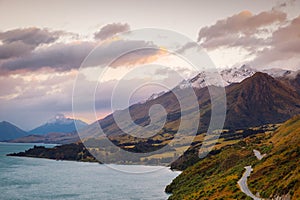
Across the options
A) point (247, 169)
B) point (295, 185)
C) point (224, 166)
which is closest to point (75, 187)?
point (224, 166)

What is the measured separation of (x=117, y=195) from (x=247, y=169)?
6732 centimetres

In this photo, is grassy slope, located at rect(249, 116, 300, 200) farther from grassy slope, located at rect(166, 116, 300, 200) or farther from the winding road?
the winding road

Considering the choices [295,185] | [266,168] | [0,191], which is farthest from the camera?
[0,191]

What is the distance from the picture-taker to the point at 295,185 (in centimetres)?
7056

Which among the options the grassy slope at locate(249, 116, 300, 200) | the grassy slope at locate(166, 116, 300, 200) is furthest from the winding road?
the grassy slope at locate(249, 116, 300, 200)

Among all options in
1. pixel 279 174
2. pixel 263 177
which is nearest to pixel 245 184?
pixel 263 177

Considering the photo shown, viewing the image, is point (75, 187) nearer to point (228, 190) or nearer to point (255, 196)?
point (228, 190)

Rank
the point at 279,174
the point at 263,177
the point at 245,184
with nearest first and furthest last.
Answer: the point at 279,174 → the point at 263,177 → the point at 245,184

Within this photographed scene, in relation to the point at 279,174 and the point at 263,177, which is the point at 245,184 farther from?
the point at 279,174

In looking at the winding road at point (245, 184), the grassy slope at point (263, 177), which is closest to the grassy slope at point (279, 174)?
the grassy slope at point (263, 177)

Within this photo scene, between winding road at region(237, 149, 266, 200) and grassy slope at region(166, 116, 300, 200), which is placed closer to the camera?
grassy slope at region(166, 116, 300, 200)

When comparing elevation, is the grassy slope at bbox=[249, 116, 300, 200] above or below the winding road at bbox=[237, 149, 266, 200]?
above

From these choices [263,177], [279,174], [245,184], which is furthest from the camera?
[245,184]

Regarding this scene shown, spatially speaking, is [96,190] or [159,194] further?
[96,190]
